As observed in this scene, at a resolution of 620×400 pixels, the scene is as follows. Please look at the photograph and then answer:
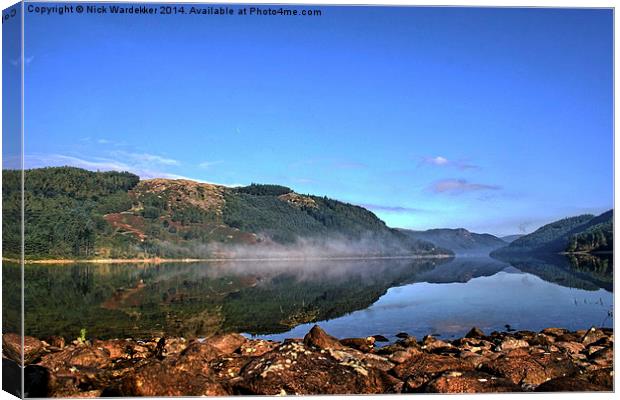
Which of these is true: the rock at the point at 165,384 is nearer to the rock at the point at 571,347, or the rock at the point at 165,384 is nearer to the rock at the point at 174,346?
the rock at the point at 174,346

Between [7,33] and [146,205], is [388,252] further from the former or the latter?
[7,33]

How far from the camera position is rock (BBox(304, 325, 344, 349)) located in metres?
10.6

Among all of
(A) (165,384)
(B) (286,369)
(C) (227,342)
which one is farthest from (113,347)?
(B) (286,369)

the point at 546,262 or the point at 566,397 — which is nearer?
the point at 566,397

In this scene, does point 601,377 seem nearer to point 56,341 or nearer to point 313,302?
point 313,302

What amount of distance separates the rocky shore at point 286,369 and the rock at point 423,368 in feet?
0.04

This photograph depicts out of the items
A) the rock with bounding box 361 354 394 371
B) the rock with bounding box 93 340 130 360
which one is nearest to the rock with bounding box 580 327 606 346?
the rock with bounding box 361 354 394 371

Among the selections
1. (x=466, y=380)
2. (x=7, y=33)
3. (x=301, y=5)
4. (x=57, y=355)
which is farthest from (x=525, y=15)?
(x=57, y=355)

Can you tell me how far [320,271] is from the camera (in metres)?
13.1

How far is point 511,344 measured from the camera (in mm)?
10891

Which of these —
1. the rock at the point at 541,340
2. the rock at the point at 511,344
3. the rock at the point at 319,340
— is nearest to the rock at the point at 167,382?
the rock at the point at 319,340

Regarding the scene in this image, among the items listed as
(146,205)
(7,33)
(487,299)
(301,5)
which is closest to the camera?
(7,33)

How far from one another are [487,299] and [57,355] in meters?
6.92

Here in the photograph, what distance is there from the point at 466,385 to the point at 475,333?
11.5 ft
